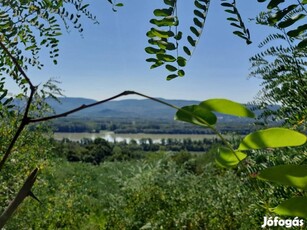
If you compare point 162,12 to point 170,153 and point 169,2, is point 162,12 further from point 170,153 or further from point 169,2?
Result: point 170,153

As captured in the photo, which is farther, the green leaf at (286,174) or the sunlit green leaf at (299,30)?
the sunlit green leaf at (299,30)

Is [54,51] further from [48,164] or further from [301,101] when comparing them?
[48,164]

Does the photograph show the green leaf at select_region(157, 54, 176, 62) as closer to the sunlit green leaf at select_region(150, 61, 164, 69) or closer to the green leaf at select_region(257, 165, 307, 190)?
the sunlit green leaf at select_region(150, 61, 164, 69)

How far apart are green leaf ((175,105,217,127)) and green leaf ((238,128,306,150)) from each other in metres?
0.03

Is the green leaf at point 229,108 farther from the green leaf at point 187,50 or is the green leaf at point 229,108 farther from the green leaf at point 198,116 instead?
the green leaf at point 187,50

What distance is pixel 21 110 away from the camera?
2369 millimetres

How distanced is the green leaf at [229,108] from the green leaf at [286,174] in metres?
0.04

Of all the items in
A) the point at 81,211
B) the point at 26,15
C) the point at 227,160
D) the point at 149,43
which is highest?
the point at 26,15

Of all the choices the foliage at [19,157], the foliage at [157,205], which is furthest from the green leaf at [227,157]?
the foliage at [157,205]

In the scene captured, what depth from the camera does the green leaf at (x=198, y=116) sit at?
0.96 ft

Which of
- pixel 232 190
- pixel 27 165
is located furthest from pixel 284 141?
pixel 232 190

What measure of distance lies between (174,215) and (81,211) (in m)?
2.20

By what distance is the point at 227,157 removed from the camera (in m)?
0.33

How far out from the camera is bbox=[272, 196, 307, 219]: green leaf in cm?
27
